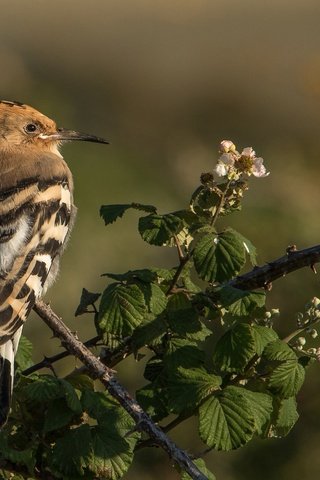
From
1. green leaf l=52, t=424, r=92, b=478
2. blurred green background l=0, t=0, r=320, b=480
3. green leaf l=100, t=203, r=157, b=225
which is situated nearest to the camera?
green leaf l=52, t=424, r=92, b=478

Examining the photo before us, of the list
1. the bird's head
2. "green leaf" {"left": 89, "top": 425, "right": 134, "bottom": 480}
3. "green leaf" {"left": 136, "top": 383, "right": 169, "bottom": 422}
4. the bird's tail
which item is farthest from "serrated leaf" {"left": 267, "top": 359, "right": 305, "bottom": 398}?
the bird's head

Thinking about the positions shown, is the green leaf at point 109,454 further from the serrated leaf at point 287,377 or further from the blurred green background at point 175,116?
the blurred green background at point 175,116

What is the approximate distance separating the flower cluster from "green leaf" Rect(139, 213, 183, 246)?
0.14 metres

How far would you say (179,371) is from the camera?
2398 mm

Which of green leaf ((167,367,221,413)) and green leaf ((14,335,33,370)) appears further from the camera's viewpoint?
green leaf ((14,335,33,370))

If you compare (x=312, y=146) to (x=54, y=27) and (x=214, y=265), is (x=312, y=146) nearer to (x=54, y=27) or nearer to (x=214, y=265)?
(x=54, y=27)

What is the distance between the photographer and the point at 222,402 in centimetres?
233

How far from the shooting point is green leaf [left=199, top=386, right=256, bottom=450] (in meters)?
2.30

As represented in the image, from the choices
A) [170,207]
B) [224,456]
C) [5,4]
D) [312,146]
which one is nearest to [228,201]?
[224,456]

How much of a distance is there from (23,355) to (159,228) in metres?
0.47

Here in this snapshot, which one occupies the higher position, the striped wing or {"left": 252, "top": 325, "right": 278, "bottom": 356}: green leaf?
the striped wing

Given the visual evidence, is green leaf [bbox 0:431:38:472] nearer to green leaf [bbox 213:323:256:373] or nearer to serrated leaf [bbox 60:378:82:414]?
serrated leaf [bbox 60:378:82:414]

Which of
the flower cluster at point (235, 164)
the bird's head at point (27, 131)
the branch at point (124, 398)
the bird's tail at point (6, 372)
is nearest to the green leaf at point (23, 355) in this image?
the bird's tail at point (6, 372)

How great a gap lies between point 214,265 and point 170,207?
12.9ft
